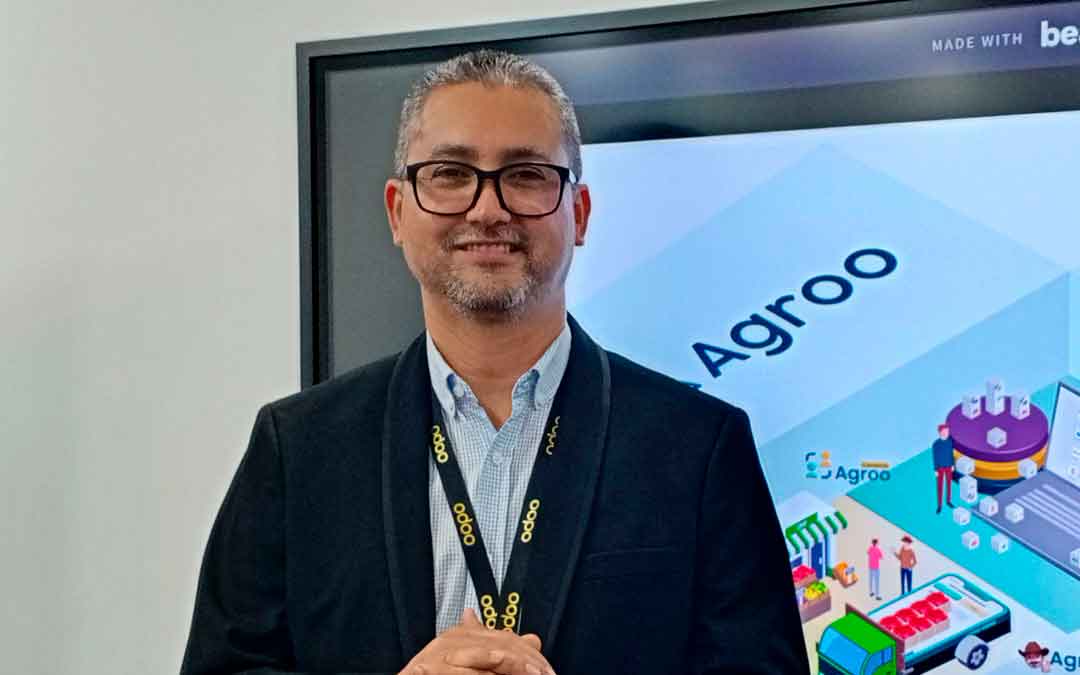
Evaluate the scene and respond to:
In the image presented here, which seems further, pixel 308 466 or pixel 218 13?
pixel 218 13

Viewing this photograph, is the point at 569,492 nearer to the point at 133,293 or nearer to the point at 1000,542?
the point at 1000,542

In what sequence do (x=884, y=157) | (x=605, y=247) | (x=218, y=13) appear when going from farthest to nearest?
(x=218, y=13) < (x=605, y=247) < (x=884, y=157)

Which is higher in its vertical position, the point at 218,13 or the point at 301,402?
the point at 218,13

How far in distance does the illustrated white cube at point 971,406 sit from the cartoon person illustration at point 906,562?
7.2 inches

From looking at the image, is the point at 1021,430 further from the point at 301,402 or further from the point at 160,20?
the point at 160,20

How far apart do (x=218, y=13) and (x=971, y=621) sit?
149 cm

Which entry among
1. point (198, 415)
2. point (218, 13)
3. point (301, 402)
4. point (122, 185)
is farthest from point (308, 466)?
point (218, 13)

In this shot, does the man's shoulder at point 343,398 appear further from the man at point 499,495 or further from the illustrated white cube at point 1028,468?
the illustrated white cube at point 1028,468

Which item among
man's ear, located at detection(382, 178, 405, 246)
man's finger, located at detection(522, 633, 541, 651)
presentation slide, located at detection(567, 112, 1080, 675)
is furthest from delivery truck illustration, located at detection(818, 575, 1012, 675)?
man's ear, located at detection(382, 178, 405, 246)

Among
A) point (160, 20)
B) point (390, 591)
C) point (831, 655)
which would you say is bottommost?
point (831, 655)

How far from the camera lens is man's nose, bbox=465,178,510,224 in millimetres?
1474

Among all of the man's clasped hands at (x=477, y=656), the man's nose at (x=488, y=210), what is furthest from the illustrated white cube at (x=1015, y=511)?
the man's nose at (x=488, y=210)

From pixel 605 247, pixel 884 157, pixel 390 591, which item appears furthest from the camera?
pixel 605 247

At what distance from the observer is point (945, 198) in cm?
160
